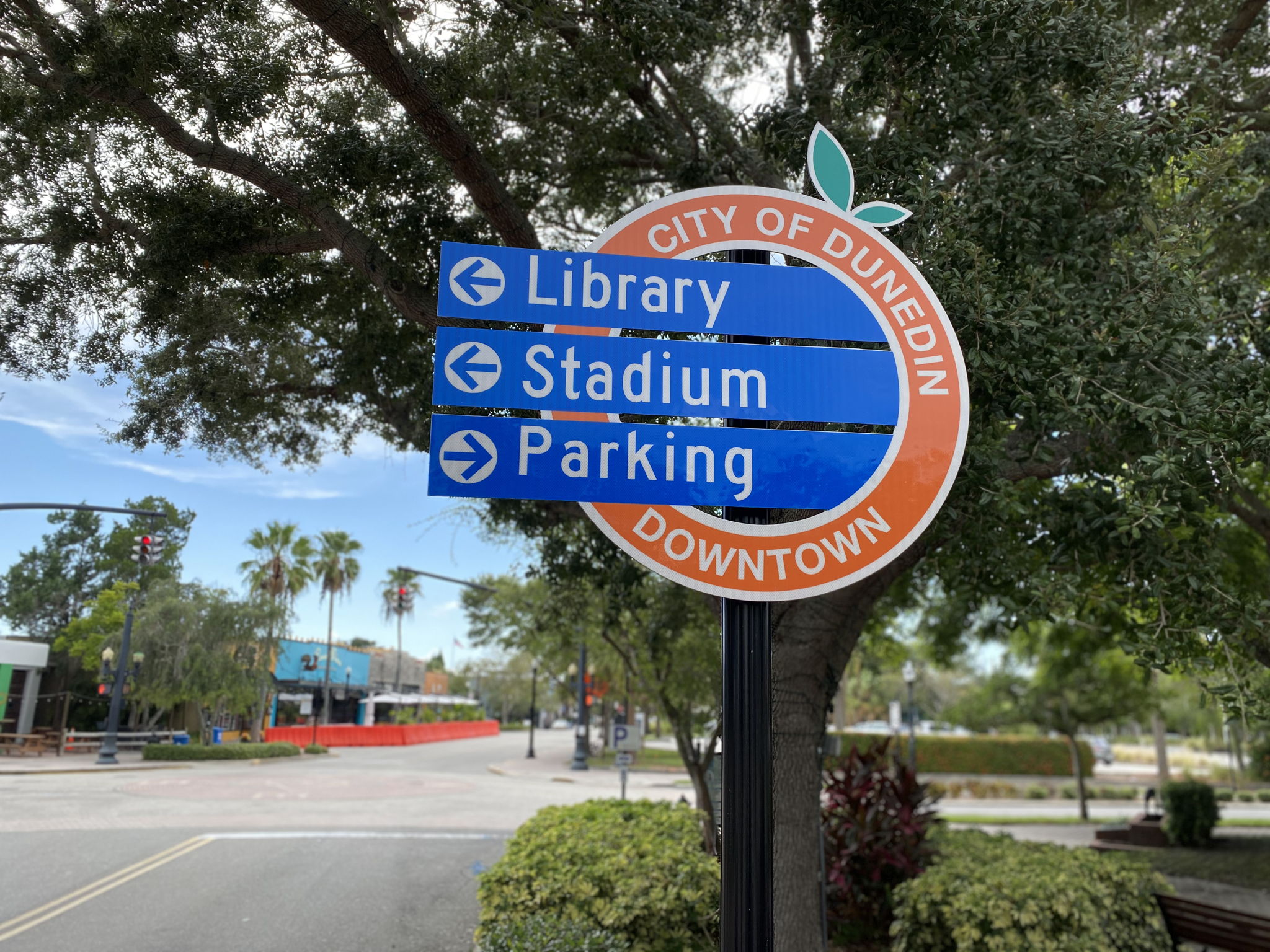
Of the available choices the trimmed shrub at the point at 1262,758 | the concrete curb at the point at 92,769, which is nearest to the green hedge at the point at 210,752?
the concrete curb at the point at 92,769

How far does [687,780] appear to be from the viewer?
25094 millimetres

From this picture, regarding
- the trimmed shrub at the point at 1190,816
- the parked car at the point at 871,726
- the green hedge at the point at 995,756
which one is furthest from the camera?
the parked car at the point at 871,726

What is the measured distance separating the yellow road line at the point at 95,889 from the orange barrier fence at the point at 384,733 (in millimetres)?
1520

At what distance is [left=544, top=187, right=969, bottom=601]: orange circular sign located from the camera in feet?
8.82

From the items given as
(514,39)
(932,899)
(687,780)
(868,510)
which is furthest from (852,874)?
(687,780)

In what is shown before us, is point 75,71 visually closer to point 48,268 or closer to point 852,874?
point 48,268

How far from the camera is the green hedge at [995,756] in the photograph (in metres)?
31.5

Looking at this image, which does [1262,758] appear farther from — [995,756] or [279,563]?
[279,563]

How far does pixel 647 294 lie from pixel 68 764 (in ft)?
19.7

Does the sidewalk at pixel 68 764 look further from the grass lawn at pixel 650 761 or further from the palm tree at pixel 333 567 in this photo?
the grass lawn at pixel 650 761

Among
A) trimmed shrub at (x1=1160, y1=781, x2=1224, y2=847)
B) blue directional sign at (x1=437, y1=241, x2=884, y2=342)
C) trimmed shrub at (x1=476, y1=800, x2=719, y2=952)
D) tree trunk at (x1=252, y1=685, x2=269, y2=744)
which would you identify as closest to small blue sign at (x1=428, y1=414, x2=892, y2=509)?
blue directional sign at (x1=437, y1=241, x2=884, y2=342)

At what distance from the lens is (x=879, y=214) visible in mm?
3129

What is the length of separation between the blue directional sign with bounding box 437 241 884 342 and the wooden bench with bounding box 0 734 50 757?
542 cm

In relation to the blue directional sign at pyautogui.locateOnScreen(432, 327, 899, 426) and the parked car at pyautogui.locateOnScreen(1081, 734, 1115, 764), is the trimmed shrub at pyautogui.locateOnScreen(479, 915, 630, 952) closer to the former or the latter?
the blue directional sign at pyautogui.locateOnScreen(432, 327, 899, 426)
